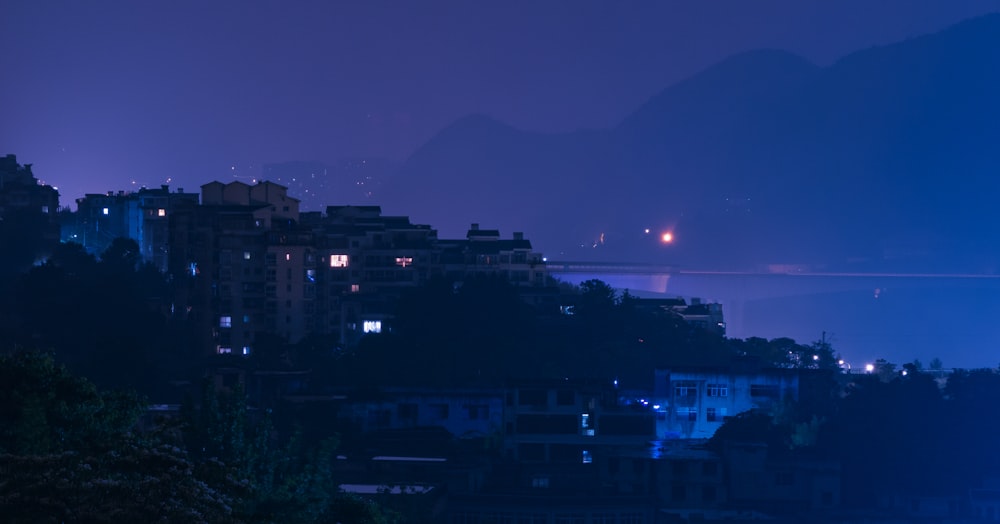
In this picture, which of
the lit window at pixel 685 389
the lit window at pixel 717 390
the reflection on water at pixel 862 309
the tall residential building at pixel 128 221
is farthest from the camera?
the reflection on water at pixel 862 309

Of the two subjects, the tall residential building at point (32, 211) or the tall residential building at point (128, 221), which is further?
the tall residential building at point (128, 221)

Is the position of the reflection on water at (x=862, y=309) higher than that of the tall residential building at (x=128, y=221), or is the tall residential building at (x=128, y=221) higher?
the tall residential building at (x=128, y=221)

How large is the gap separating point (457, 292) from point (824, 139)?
84624 millimetres

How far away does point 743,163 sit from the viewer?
346 feet

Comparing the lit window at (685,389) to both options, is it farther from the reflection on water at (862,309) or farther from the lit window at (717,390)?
the reflection on water at (862,309)

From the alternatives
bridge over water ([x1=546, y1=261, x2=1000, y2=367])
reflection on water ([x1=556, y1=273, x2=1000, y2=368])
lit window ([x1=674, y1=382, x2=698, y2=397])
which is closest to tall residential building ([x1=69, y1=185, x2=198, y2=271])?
lit window ([x1=674, y1=382, x2=698, y2=397])

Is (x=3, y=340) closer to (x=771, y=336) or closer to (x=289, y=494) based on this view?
(x=289, y=494)

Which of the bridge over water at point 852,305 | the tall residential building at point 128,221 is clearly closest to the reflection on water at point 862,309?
the bridge over water at point 852,305

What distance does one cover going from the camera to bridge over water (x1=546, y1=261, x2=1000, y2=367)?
192 feet

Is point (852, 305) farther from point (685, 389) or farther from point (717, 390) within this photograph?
point (685, 389)

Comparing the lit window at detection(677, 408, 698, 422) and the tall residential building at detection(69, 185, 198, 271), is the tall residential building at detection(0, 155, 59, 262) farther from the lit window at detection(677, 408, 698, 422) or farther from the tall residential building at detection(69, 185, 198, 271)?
the lit window at detection(677, 408, 698, 422)

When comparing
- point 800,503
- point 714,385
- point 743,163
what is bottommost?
point 800,503

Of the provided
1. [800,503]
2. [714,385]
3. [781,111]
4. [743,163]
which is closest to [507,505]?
[800,503]

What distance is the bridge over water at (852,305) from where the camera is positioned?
5853cm
